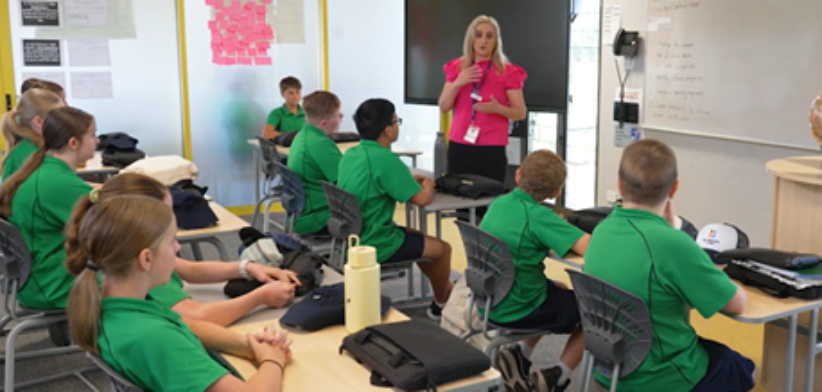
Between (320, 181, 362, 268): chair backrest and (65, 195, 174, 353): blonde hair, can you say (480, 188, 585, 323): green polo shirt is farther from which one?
(65, 195, 174, 353): blonde hair

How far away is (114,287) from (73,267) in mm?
101

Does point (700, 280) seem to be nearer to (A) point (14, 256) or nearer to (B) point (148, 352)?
(B) point (148, 352)

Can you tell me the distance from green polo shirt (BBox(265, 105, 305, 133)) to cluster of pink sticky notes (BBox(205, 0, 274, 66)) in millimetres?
738

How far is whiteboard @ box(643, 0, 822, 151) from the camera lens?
15.1 feet

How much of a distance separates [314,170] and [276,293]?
2291 mm

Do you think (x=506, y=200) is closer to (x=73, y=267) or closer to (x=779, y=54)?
(x=73, y=267)

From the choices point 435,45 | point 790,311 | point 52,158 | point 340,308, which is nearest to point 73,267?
point 340,308

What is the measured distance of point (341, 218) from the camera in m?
3.96

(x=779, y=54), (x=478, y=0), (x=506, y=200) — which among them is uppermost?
(x=478, y=0)

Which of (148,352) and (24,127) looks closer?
(148,352)

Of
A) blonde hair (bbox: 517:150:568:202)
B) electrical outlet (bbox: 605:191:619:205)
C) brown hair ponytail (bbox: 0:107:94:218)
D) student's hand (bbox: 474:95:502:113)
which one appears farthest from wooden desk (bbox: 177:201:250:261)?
electrical outlet (bbox: 605:191:619:205)

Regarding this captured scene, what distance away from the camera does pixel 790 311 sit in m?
2.38

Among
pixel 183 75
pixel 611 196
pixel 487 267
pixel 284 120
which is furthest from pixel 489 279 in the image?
pixel 183 75

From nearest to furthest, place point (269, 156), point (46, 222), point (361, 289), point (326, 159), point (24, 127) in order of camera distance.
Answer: point (361, 289), point (46, 222), point (24, 127), point (326, 159), point (269, 156)
